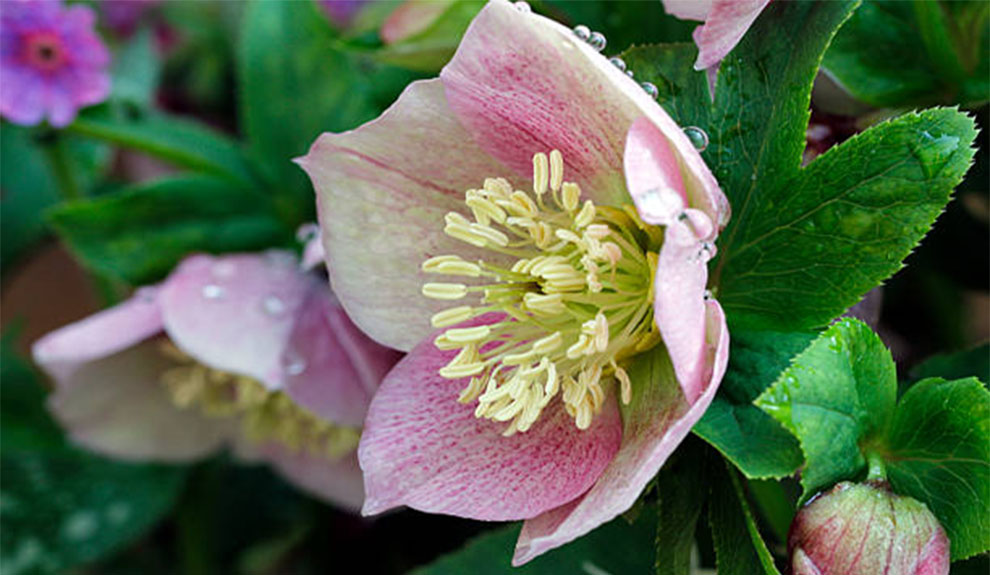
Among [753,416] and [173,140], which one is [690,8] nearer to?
[753,416]

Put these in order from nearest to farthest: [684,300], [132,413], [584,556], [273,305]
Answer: [684,300]
[584,556]
[273,305]
[132,413]

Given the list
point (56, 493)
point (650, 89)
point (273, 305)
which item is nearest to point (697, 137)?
point (650, 89)

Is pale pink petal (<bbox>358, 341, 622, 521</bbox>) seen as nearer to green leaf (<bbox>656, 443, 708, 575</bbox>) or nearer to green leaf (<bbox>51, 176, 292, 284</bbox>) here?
green leaf (<bbox>656, 443, 708, 575</bbox>)

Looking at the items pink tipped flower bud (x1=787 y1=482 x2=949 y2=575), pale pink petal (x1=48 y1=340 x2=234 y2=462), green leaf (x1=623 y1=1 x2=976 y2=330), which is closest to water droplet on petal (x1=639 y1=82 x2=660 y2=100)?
green leaf (x1=623 y1=1 x2=976 y2=330)

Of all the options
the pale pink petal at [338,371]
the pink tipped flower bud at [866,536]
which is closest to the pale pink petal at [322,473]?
the pale pink petal at [338,371]

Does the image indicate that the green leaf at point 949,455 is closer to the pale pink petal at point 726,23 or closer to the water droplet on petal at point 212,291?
the pale pink petal at point 726,23

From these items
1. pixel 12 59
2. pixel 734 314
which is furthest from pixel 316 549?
pixel 734 314

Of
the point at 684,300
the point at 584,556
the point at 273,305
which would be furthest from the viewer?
the point at 273,305
